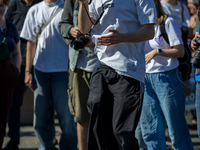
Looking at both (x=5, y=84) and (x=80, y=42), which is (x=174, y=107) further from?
(x=5, y=84)

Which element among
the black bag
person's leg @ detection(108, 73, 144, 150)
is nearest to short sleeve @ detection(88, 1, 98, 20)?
person's leg @ detection(108, 73, 144, 150)

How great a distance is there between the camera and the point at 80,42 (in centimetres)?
371

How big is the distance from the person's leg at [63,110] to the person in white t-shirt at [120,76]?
1554 mm

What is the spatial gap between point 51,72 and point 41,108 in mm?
492

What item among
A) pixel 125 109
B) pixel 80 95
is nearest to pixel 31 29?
pixel 80 95

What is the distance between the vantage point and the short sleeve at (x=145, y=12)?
115 inches

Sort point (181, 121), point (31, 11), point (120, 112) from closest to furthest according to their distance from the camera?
point (120, 112) → point (181, 121) → point (31, 11)

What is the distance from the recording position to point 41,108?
180 inches

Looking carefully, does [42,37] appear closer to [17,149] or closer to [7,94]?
[7,94]

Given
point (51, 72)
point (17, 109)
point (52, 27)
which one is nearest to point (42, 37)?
point (52, 27)

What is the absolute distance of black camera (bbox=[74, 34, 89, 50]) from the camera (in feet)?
12.2

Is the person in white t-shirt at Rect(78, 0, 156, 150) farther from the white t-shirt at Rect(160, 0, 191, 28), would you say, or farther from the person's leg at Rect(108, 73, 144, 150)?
the white t-shirt at Rect(160, 0, 191, 28)

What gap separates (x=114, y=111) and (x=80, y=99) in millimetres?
1164

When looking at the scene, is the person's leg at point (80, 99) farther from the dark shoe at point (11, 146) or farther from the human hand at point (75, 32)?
the dark shoe at point (11, 146)
